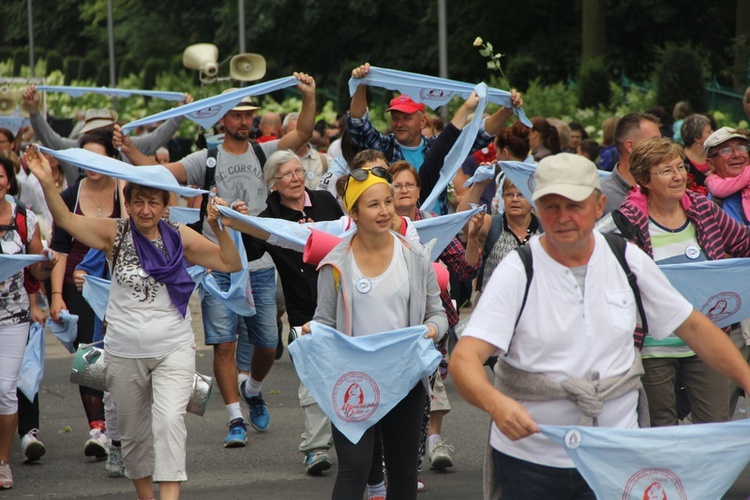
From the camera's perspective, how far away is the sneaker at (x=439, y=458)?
7.32 meters

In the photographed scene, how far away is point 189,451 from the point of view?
812cm

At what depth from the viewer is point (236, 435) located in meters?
8.17

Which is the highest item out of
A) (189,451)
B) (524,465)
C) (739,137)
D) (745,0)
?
(745,0)

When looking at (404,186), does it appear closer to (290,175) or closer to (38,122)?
(290,175)

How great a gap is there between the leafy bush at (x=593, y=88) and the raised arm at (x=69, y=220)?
17839 mm

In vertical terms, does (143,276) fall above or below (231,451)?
above

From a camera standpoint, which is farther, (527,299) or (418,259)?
(418,259)

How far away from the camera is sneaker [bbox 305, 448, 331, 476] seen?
23.9 feet

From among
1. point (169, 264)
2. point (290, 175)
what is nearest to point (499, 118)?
point (290, 175)

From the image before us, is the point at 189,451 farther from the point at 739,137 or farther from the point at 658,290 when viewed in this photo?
the point at 658,290

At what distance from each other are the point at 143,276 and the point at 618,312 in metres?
3.05

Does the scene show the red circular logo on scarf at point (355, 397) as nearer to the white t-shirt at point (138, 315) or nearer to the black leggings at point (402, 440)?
the black leggings at point (402, 440)

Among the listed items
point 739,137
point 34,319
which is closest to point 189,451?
point 34,319

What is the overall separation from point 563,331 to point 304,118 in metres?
5.00
